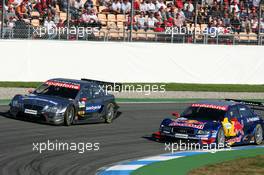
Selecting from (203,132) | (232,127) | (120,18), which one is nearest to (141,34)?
(120,18)

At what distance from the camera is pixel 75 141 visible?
58.5 feet

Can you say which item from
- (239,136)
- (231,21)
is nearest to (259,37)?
(231,21)

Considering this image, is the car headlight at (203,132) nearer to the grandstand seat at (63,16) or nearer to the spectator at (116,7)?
the grandstand seat at (63,16)

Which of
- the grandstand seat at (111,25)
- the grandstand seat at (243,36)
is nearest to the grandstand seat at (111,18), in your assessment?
the grandstand seat at (111,25)

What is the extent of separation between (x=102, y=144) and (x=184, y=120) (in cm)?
208

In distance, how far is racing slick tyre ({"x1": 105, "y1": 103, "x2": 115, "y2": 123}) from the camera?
71.9 feet

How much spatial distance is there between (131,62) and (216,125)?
13.1m

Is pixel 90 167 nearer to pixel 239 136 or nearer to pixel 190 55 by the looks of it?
pixel 239 136

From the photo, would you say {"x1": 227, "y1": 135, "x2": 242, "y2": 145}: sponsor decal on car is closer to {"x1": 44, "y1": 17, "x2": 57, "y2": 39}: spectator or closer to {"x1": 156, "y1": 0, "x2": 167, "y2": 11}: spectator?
{"x1": 44, "y1": 17, "x2": 57, "y2": 39}: spectator

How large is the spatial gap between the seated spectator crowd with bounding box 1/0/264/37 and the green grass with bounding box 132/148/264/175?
13030 millimetres

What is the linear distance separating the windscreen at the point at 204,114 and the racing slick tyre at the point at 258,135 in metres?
1.24

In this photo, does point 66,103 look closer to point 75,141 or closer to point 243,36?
point 75,141

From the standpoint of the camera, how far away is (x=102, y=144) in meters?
17.9

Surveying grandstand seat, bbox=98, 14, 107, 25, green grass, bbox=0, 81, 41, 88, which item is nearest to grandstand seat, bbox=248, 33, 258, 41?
grandstand seat, bbox=98, 14, 107, 25
